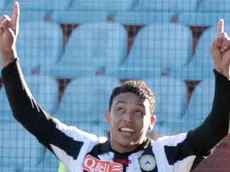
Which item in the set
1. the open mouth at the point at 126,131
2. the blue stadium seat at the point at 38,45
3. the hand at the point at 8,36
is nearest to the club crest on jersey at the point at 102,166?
the open mouth at the point at 126,131

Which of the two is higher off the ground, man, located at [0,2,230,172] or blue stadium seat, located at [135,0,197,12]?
blue stadium seat, located at [135,0,197,12]

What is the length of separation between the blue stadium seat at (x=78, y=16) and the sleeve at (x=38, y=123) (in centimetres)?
440

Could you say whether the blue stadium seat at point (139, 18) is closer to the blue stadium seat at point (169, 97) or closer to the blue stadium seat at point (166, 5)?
the blue stadium seat at point (166, 5)

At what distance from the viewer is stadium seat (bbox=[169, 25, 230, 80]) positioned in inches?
304

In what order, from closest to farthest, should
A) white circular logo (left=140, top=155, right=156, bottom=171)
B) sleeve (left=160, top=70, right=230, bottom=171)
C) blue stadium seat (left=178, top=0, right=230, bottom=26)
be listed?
1. sleeve (left=160, top=70, right=230, bottom=171)
2. white circular logo (left=140, top=155, right=156, bottom=171)
3. blue stadium seat (left=178, top=0, right=230, bottom=26)

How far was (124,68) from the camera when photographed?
306 inches

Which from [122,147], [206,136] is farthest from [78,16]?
[206,136]

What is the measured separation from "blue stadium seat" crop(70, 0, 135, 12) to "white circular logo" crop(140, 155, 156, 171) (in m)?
4.50

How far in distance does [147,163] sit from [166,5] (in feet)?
14.9

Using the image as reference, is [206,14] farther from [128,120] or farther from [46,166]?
[128,120]

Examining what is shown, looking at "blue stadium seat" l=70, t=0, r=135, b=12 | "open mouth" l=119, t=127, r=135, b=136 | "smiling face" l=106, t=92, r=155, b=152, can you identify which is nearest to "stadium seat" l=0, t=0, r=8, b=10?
"blue stadium seat" l=70, t=0, r=135, b=12

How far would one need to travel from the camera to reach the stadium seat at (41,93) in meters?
7.79

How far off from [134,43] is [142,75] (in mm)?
288

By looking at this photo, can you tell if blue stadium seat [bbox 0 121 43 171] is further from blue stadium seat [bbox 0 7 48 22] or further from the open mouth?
the open mouth
